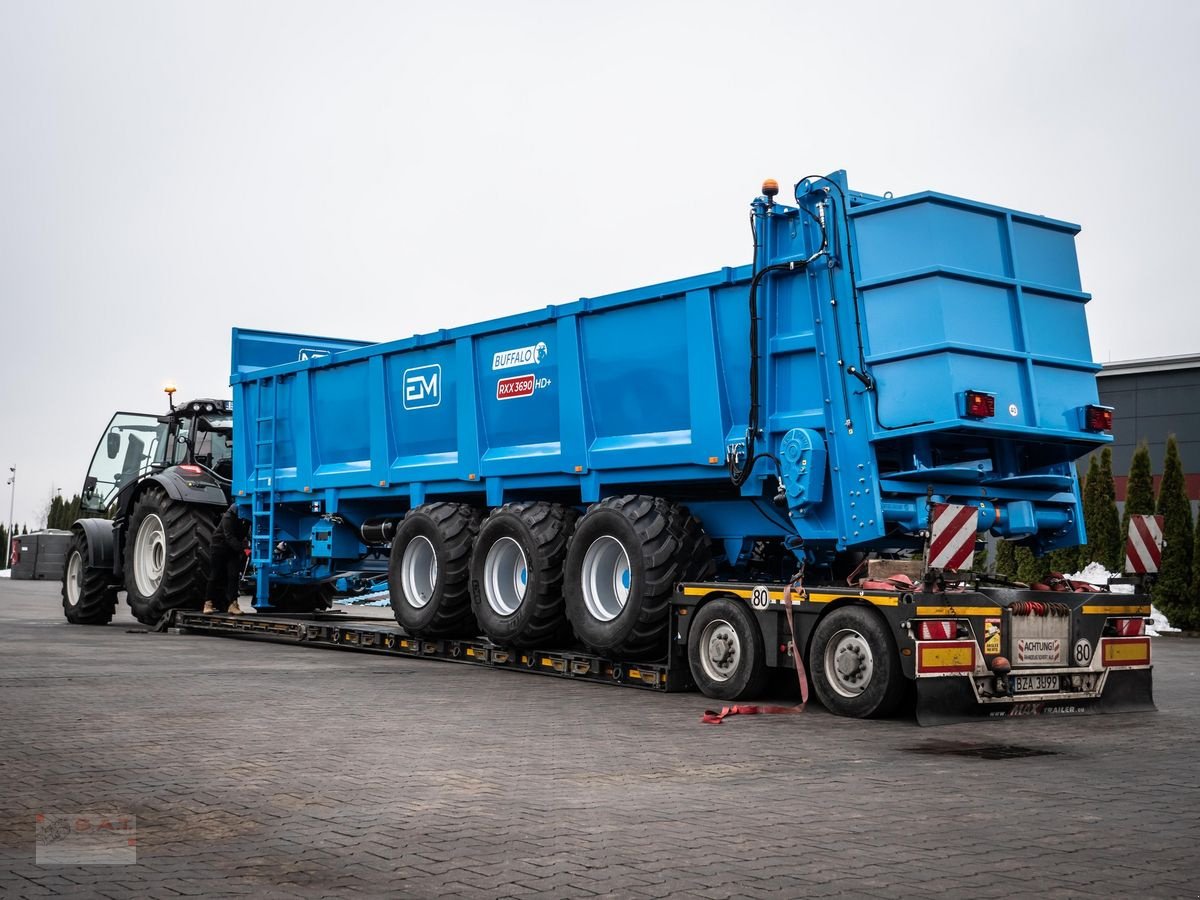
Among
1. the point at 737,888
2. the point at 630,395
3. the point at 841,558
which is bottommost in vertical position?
the point at 737,888

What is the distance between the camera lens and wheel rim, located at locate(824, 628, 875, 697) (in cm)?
971

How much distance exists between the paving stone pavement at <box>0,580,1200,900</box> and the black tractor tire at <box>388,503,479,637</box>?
3066 mm

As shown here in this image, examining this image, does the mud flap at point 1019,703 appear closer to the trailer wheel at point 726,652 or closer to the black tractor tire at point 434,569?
the trailer wheel at point 726,652

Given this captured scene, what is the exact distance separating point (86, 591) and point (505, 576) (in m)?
9.31

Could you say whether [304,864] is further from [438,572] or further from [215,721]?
[438,572]

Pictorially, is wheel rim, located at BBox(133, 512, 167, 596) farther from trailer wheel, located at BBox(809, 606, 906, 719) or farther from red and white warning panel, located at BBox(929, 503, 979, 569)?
red and white warning panel, located at BBox(929, 503, 979, 569)

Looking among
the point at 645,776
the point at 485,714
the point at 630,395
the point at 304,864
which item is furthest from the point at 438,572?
the point at 304,864

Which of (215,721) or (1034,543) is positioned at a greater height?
(1034,543)

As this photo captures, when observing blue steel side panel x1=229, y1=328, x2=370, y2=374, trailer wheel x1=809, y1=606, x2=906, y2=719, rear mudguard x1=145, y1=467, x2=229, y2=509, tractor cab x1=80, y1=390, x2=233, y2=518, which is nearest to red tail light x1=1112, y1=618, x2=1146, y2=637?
trailer wheel x1=809, y1=606, x2=906, y2=719

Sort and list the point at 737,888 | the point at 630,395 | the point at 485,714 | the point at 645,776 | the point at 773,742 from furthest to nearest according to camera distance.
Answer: the point at 630,395 < the point at 485,714 < the point at 773,742 < the point at 645,776 < the point at 737,888

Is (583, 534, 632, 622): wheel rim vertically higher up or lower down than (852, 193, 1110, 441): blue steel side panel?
lower down

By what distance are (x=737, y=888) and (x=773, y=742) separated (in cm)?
381

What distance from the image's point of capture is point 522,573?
44.5ft

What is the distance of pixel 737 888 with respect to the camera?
192 inches
